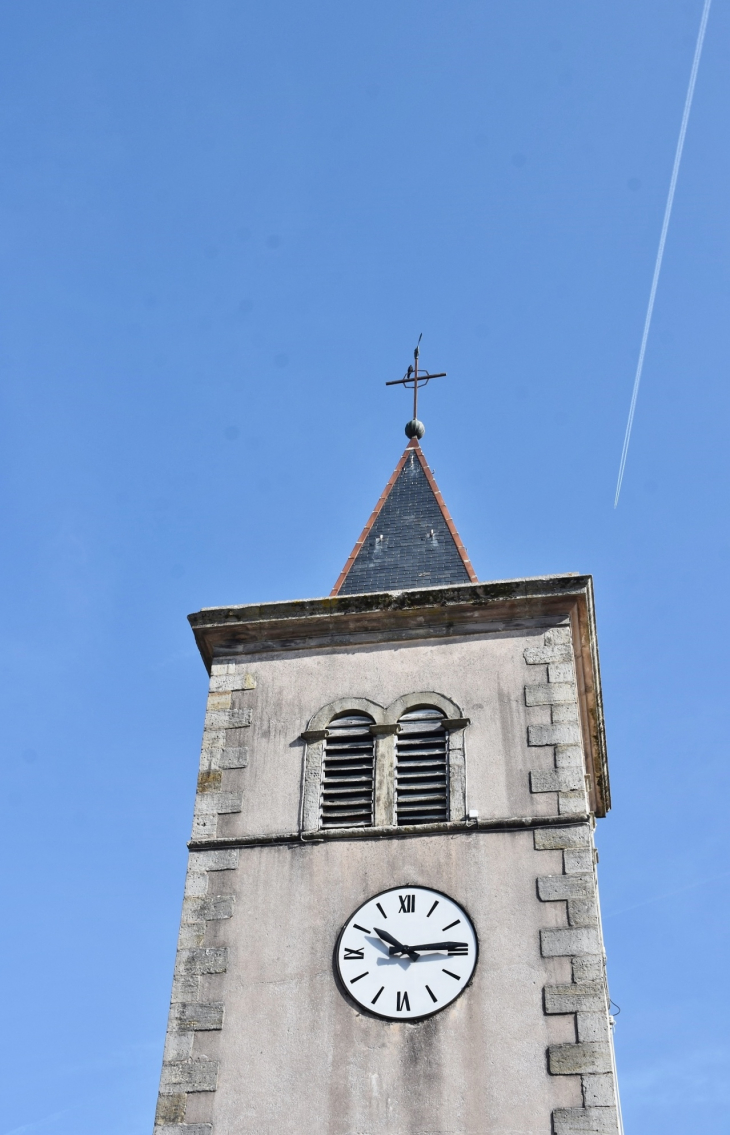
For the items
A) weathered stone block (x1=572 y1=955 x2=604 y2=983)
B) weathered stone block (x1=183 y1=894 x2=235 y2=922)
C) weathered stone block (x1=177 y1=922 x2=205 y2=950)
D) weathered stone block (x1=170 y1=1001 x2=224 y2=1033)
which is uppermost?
weathered stone block (x1=183 y1=894 x2=235 y2=922)

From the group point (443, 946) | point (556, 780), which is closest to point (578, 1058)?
point (443, 946)

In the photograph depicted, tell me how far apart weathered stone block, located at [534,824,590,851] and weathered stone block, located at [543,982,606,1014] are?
1243 millimetres

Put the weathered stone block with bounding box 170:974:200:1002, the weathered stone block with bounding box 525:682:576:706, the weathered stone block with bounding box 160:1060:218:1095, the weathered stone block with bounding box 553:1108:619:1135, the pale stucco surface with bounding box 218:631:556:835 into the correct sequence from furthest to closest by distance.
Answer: the weathered stone block with bounding box 525:682:576:706
the pale stucco surface with bounding box 218:631:556:835
the weathered stone block with bounding box 170:974:200:1002
the weathered stone block with bounding box 160:1060:218:1095
the weathered stone block with bounding box 553:1108:619:1135

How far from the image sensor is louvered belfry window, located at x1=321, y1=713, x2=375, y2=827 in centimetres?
1218

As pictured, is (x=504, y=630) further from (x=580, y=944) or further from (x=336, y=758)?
(x=580, y=944)

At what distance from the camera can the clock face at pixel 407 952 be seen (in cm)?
1077

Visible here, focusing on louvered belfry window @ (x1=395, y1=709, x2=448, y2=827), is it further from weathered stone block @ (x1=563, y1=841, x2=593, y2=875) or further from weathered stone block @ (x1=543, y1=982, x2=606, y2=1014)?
weathered stone block @ (x1=543, y1=982, x2=606, y2=1014)

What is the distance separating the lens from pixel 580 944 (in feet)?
35.6

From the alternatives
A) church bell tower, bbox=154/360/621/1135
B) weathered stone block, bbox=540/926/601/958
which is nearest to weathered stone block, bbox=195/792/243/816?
church bell tower, bbox=154/360/621/1135

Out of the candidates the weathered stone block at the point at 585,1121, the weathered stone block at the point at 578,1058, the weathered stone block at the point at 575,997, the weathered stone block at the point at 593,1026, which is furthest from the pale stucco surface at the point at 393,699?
the weathered stone block at the point at 585,1121

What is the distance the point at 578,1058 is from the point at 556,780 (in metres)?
2.51

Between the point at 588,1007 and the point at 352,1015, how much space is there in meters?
1.81

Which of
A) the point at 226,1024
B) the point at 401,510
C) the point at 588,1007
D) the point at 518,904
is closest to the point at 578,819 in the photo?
the point at 518,904

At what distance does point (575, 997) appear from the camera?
10547 mm
